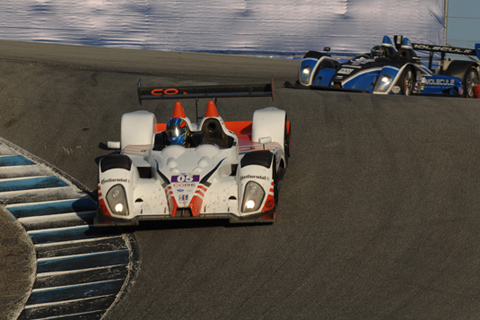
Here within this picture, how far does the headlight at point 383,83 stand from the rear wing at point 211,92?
239 inches

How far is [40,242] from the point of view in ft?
29.3

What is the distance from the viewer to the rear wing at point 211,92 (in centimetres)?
1055

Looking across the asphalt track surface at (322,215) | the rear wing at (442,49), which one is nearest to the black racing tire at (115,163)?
the asphalt track surface at (322,215)

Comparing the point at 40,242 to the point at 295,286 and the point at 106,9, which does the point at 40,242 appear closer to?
the point at 295,286

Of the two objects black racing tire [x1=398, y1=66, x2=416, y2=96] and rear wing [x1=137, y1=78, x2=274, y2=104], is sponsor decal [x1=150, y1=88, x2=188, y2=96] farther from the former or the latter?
black racing tire [x1=398, y1=66, x2=416, y2=96]

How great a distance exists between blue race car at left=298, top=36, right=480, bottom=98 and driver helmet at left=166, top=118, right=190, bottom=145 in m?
6.91

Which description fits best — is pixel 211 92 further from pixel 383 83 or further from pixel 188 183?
pixel 383 83

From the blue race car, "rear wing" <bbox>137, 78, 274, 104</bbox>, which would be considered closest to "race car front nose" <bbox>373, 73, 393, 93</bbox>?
the blue race car

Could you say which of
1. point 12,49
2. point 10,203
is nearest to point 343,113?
point 10,203

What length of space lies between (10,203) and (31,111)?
15.1 feet

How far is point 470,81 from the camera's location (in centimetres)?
1839

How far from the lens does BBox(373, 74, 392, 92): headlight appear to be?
16031 mm

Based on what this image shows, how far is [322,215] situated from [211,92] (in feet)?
9.25

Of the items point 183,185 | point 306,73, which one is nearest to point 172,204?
point 183,185
